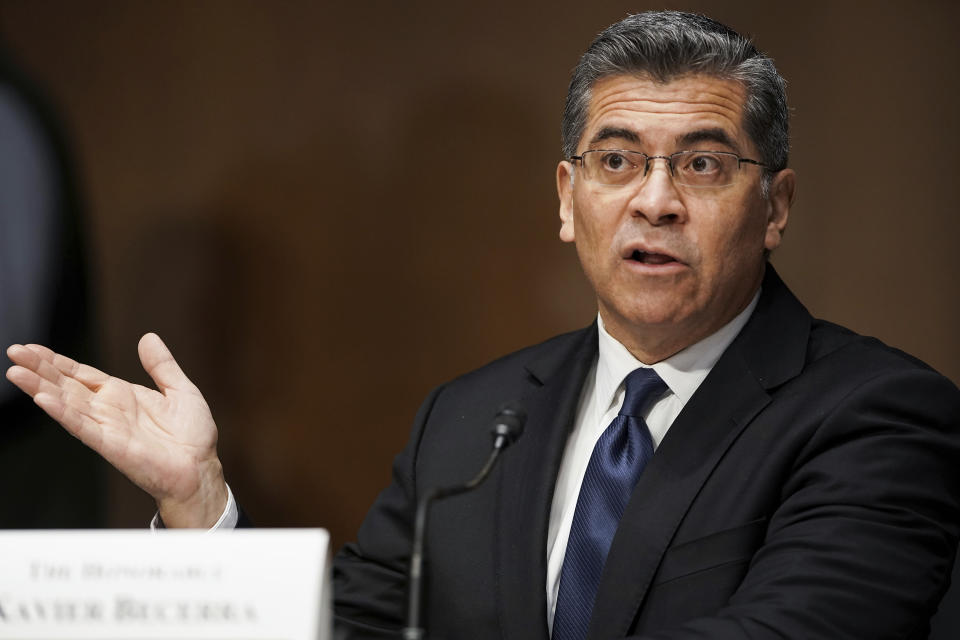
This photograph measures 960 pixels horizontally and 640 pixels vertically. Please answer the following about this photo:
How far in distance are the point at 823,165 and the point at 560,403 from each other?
3.97 feet

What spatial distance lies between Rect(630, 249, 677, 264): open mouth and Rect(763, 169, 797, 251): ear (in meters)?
0.20

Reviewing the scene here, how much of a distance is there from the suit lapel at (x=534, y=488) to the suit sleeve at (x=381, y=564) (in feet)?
0.59

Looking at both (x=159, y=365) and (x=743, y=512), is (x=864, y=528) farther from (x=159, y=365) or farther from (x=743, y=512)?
(x=159, y=365)

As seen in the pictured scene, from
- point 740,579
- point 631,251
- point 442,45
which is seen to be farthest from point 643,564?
point 442,45

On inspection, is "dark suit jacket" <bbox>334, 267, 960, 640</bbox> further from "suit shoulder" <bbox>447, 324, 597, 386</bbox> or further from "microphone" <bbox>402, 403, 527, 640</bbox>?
"microphone" <bbox>402, 403, 527, 640</bbox>

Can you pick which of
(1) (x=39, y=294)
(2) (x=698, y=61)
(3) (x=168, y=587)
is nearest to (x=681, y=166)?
(2) (x=698, y=61)

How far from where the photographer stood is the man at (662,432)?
1434 millimetres

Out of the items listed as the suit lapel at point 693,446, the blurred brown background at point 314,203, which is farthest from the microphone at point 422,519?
the blurred brown background at point 314,203

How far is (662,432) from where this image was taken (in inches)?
66.8

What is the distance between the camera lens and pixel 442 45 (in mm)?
2783

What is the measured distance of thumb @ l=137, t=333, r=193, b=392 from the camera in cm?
170

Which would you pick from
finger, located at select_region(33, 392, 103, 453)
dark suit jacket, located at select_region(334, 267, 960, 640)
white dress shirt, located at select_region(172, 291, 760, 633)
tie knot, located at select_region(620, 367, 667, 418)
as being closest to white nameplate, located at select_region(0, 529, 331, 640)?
dark suit jacket, located at select_region(334, 267, 960, 640)

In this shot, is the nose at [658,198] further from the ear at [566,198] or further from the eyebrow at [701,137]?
the ear at [566,198]

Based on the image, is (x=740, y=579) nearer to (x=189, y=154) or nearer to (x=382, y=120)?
(x=382, y=120)
